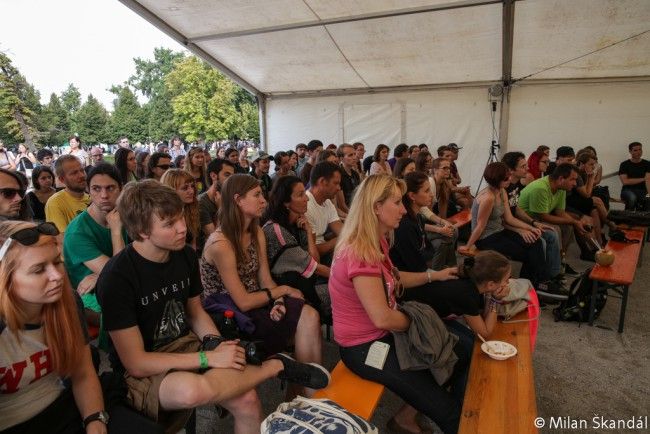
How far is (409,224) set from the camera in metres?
2.98

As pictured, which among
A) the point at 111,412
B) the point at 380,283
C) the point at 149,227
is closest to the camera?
the point at 111,412

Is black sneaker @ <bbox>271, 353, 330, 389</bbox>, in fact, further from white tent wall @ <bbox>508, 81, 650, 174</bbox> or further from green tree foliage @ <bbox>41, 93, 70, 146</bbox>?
green tree foliage @ <bbox>41, 93, 70, 146</bbox>

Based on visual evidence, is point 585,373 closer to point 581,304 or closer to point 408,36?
point 581,304

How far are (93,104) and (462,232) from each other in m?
34.3

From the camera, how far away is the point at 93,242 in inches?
90.0

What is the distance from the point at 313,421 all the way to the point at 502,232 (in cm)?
336

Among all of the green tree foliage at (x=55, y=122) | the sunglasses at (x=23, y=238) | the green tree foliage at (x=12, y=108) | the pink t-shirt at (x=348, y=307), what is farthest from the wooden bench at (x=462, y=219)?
the green tree foliage at (x=55, y=122)

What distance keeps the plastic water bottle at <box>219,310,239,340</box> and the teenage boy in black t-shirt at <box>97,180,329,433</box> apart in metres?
0.20

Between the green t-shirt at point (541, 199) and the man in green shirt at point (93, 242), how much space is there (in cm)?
431

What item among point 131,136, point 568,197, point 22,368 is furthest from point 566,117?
point 131,136

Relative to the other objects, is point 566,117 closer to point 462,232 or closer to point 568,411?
point 462,232

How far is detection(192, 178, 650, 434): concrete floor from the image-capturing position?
2365mm

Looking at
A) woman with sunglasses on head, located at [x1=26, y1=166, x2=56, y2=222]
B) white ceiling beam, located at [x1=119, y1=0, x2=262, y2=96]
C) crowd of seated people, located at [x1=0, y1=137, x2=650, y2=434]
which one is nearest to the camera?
crowd of seated people, located at [x1=0, y1=137, x2=650, y2=434]

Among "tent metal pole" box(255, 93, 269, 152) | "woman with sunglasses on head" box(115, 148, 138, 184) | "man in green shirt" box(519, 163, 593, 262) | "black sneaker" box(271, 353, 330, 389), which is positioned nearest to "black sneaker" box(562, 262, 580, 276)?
"man in green shirt" box(519, 163, 593, 262)
